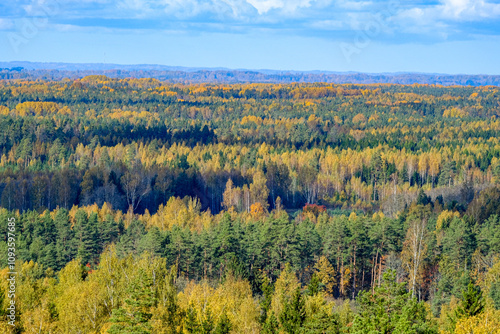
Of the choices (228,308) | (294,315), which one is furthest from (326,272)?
(294,315)

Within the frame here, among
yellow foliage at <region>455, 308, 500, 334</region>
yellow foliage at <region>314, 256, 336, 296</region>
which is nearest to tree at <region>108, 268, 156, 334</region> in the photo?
yellow foliage at <region>455, 308, 500, 334</region>

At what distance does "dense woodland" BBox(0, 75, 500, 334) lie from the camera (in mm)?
33406

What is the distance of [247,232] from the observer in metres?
63.2

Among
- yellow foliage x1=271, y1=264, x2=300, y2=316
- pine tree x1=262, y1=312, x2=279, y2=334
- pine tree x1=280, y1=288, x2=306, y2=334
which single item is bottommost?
yellow foliage x1=271, y1=264, x2=300, y2=316

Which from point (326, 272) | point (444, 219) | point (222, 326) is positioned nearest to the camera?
point (222, 326)

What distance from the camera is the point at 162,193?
101 m

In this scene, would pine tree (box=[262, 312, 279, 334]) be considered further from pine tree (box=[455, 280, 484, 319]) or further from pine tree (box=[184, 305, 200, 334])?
pine tree (box=[455, 280, 484, 319])

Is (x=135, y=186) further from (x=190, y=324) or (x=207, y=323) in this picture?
(x=207, y=323)

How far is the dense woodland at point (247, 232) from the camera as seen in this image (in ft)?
110

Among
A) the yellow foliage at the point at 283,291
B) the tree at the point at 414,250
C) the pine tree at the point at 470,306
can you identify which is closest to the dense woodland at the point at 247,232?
the pine tree at the point at 470,306

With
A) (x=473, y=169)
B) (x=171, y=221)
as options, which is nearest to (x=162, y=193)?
(x=171, y=221)

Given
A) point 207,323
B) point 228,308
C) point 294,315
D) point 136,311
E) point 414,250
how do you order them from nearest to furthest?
point 136,311
point 207,323
point 294,315
point 228,308
point 414,250

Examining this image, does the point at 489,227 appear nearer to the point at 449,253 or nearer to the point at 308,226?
the point at 449,253

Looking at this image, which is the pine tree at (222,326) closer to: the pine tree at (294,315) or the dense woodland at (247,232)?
the dense woodland at (247,232)
